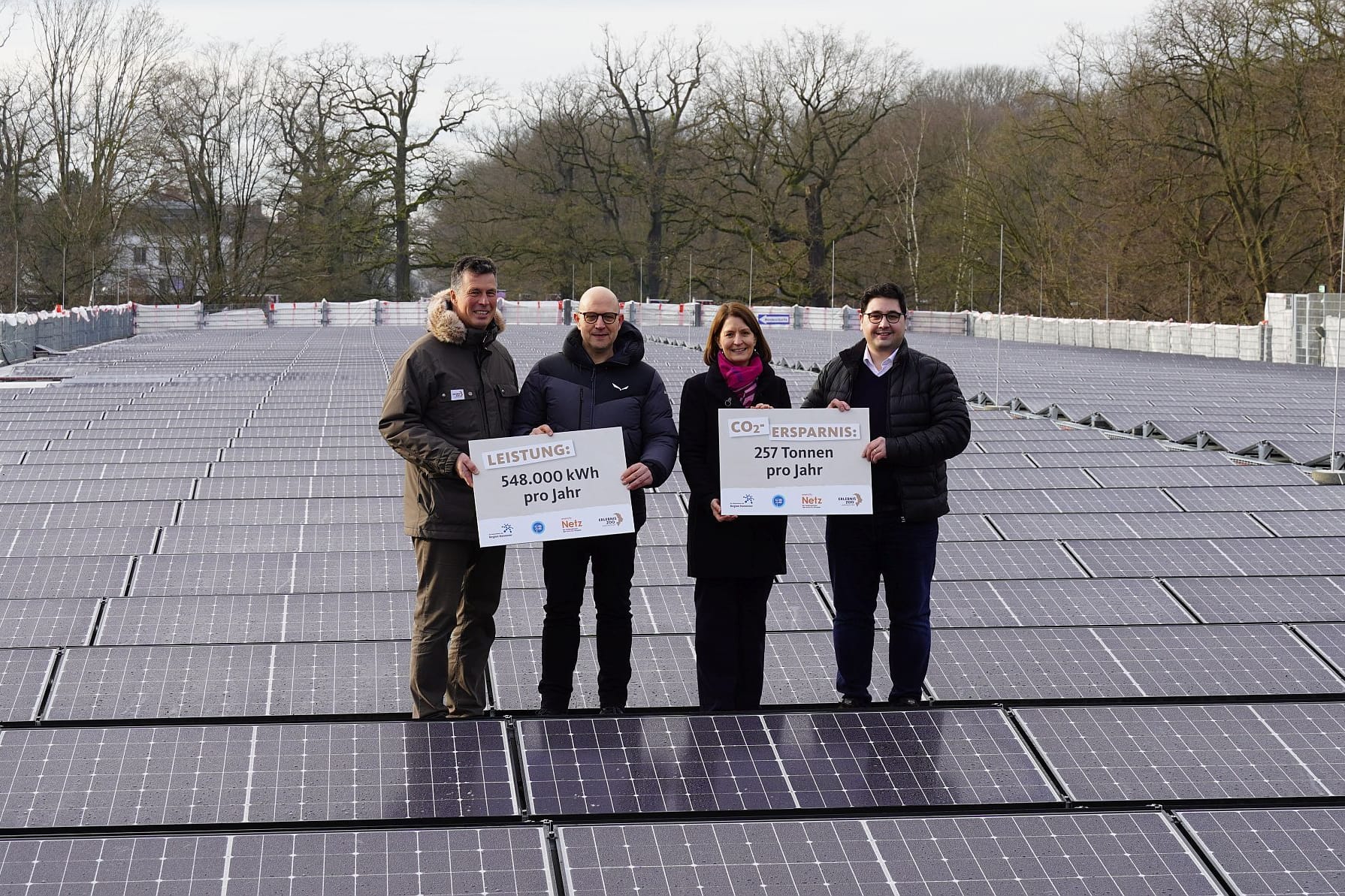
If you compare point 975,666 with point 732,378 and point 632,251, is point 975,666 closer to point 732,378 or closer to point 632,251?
point 732,378

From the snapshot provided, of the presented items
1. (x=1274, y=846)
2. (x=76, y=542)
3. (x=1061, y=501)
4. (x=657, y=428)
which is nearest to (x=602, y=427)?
(x=657, y=428)

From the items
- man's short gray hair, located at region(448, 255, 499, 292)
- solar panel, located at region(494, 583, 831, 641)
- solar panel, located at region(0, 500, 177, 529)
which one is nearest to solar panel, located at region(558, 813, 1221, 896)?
man's short gray hair, located at region(448, 255, 499, 292)

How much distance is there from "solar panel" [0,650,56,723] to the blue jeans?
3.21 metres

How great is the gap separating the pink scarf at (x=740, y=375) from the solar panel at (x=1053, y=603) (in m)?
2.06

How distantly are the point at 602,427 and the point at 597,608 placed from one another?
0.74 metres

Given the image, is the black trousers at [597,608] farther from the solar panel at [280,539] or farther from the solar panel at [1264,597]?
the solar panel at [280,539]

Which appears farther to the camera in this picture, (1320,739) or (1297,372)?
(1297,372)

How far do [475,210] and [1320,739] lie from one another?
240 ft

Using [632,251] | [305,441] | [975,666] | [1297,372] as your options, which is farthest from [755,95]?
[975,666]

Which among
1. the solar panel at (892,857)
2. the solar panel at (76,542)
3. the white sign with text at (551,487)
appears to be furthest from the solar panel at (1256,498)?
the solar panel at (76,542)

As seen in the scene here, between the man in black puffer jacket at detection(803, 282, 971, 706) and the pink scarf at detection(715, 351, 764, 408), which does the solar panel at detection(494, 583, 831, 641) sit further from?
the pink scarf at detection(715, 351, 764, 408)

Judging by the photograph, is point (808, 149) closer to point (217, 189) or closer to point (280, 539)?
point (217, 189)

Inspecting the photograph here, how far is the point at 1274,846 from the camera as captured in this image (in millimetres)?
4785

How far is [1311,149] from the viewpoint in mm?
45062
